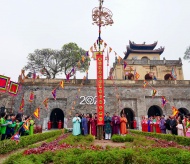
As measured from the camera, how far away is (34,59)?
29797 millimetres

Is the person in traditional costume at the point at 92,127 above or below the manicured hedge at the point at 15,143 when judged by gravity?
above

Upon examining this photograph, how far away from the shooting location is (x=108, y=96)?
2389 centimetres

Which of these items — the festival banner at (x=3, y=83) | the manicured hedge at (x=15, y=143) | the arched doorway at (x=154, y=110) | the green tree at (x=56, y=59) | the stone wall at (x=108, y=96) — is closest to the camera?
the festival banner at (x=3, y=83)

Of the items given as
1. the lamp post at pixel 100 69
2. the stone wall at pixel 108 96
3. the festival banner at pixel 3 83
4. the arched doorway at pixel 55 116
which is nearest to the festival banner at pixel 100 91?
the lamp post at pixel 100 69

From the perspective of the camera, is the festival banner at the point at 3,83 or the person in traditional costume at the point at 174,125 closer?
the festival banner at the point at 3,83

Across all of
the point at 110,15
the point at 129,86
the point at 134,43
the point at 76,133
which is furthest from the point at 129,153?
the point at 134,43

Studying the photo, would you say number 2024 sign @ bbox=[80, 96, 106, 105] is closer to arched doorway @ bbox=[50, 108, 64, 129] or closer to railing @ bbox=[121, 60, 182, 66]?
arched doorway @ bbox=[50, 108, 64, 129]

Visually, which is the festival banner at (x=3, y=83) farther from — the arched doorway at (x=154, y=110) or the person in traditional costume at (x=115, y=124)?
the arched doorway at (x=154, y=110)

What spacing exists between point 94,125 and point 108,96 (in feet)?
37.5

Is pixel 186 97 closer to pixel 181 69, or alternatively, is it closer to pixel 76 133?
pixel 181 69

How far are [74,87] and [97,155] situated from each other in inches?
747

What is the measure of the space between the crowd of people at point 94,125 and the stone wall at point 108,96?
9727 mm

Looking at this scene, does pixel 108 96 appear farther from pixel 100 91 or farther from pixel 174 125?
pixel 174 125

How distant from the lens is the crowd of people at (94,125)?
12234 millimetres
